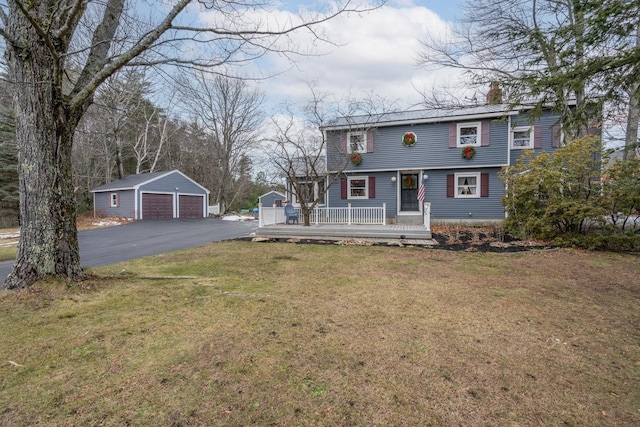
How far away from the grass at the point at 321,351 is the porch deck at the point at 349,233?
469 centimetres

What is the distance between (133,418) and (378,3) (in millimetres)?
5273

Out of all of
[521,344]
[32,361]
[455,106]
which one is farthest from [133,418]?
[455,106]

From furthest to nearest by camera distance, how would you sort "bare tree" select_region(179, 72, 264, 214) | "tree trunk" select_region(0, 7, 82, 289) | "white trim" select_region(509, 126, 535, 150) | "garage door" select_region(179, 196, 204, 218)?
"bare tree" select_region(179, 72, 264, 214), "garage door" select_region(179, 196, 204, 218), "white trim" select_region(509, 126, 535, 150), "tree trunk" select_region(0, 7, 82, 289)

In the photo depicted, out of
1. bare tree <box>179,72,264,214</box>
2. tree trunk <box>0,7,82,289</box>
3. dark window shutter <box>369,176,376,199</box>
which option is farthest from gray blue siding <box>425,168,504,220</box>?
bare tree <box>179,72,264,214</box>

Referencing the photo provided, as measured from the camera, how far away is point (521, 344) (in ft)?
9.23

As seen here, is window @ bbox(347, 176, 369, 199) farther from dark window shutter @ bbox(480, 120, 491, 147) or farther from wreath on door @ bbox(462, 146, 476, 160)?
dark window shutter @ bbox(480, 120, 491, 147)

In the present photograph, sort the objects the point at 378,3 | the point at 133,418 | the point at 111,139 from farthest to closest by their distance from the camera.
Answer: the point at 111,139, the point at 378,3, the point at 133,418

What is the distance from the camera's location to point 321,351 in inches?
105

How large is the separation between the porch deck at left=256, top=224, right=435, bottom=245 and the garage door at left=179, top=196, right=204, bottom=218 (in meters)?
14.2

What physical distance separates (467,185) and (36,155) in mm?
14256

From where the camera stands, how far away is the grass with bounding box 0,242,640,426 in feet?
6.26

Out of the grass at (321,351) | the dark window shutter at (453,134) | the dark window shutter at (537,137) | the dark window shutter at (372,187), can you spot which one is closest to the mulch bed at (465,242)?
the grass at (321,351)

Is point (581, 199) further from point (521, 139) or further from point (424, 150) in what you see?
point (424, 150)

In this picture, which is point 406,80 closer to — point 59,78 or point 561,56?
point 561,56
